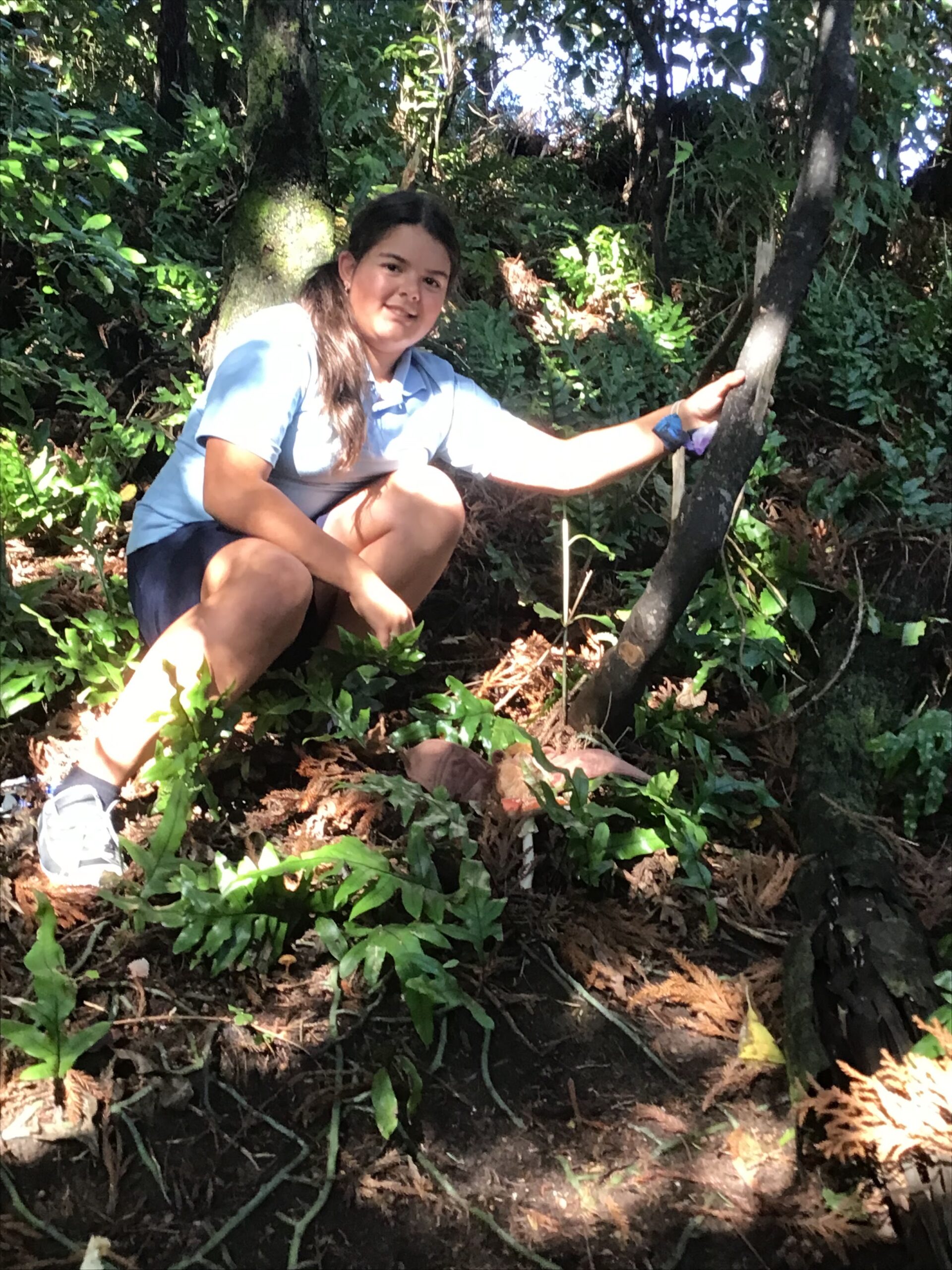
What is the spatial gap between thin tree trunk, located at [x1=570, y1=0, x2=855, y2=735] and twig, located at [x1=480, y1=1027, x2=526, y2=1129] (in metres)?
1.29

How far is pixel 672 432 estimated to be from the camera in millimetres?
2979

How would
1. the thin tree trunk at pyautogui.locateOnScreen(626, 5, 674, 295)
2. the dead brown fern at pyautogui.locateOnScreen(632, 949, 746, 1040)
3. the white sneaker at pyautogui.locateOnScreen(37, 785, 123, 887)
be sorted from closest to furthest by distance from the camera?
1. the dead brown fern at pyautogui.locateOnScreen(632, 949, 746, 1040)
2. the white sneaker at pyautogui.locateOnScreen(37, 785, 123, 887)
3. the thin tree trunk at pyautogui.locateOnScreen(626, 5, 674, 295)

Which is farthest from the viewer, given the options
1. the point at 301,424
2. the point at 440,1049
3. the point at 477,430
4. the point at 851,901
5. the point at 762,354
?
the point at 477,430

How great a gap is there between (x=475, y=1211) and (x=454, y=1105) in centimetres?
25

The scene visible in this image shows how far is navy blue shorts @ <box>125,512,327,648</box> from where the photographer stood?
2863 millimetres

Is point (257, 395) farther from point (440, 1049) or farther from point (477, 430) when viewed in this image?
point (440, 1049)

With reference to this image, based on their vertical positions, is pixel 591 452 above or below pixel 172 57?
below

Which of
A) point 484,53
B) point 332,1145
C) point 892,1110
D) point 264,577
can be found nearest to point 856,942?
point 892,1110

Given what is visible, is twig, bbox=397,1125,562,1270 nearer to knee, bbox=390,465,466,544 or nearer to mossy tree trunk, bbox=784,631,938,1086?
mossy tree trunk, bbox=784,631,938,1086

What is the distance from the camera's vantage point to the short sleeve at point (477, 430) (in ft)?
10.8

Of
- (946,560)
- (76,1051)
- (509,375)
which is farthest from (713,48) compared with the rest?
(76,1051)

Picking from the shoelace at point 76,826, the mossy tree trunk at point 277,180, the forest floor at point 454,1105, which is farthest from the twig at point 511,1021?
the mossy tree trunk at point 277,180

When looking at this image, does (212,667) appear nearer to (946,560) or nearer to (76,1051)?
(76,1051)

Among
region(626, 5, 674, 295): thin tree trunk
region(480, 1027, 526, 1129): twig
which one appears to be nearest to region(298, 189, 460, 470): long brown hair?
region(480, 1027, 526, 1129): twig
